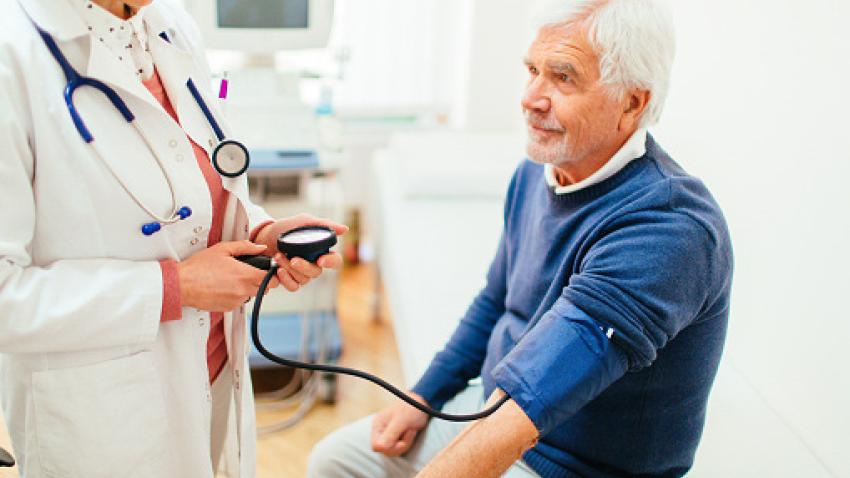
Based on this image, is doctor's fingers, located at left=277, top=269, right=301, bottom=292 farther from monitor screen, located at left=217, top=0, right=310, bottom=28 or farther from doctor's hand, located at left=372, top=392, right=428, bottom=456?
monitor screen, located at left=217, top=0, right=310, bottom=28

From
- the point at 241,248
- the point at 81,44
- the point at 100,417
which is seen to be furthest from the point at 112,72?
the point at 100,417

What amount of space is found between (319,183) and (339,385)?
0.63m

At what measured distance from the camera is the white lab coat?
2.92 feet

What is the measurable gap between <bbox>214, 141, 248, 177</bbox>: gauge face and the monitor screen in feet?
3.71

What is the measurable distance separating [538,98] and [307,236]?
442mm

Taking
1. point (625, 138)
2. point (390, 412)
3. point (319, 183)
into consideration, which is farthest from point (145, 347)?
point (319, 183)

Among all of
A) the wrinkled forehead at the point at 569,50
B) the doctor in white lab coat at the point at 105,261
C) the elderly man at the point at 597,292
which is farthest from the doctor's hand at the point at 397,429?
the wrinkled forehead at the point at 569,50

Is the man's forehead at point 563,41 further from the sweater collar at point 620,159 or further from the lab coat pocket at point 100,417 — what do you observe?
the lab coat pocket at point 100,417

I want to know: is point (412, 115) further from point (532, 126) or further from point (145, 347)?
point (145, 347)

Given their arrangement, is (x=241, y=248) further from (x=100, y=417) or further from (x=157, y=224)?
(x=100, y=417)

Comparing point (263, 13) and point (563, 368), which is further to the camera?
point (263, 13)

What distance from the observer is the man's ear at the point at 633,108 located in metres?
1.18

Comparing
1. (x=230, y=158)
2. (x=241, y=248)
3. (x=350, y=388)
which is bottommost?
(x=350, y=388)

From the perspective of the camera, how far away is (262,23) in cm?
209
